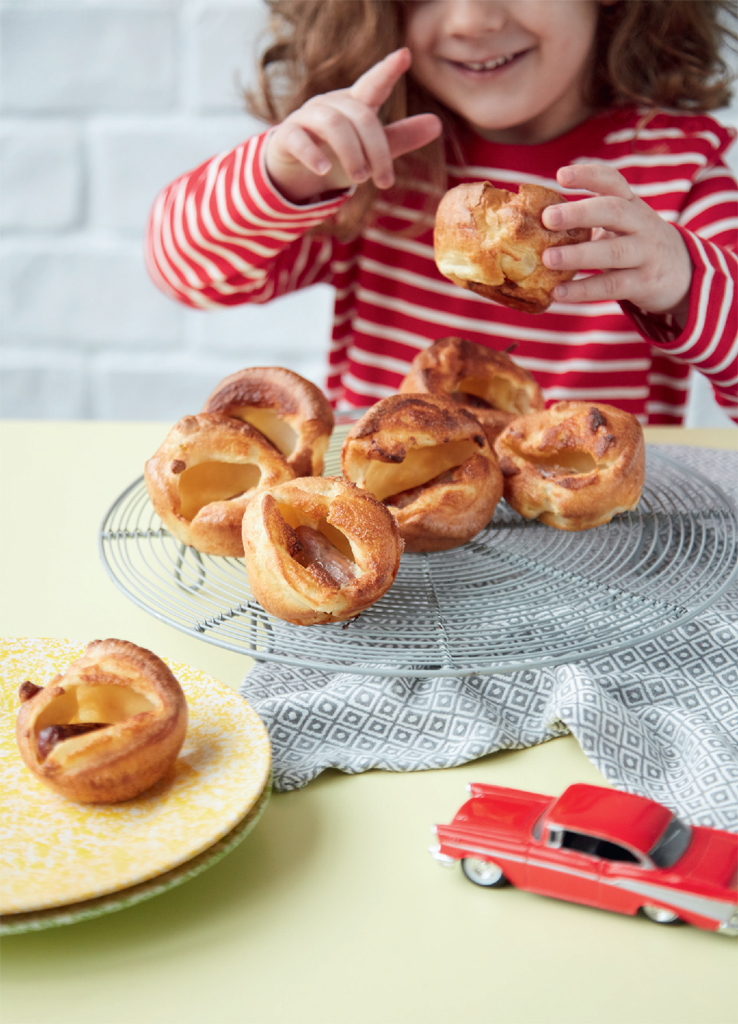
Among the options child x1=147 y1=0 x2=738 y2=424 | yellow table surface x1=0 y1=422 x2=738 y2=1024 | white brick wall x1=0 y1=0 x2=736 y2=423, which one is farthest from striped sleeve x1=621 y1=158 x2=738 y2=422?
white brick wall x1=0 y1=0 x2=736 y2=423

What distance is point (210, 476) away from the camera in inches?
42.6

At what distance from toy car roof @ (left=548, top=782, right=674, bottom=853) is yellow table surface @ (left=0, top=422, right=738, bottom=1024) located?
6 centimetres

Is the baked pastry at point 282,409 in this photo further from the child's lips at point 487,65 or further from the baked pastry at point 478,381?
the child's lips at point 487,65

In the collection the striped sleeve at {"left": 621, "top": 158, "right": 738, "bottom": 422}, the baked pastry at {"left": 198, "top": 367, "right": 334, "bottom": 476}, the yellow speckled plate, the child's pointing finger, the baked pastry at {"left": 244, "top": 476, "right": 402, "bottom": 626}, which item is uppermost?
the child's pointing finger

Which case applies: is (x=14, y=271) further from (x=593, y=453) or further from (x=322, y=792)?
(x=322, y=792)

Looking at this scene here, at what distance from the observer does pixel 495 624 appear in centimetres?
89

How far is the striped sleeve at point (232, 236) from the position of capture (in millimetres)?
1526

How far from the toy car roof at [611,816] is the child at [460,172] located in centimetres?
82

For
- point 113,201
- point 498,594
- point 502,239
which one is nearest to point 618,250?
point 502,239

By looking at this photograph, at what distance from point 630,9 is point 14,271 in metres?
1.72

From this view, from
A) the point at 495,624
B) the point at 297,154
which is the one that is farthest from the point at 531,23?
the point at 495,624

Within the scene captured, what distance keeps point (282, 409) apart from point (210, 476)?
0.44 ft

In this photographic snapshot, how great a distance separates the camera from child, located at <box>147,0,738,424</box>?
1380 millimetres

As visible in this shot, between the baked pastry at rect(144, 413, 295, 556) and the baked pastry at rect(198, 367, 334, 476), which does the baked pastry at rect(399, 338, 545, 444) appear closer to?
the baked pastry at rect(198, 367, 334, 476)
